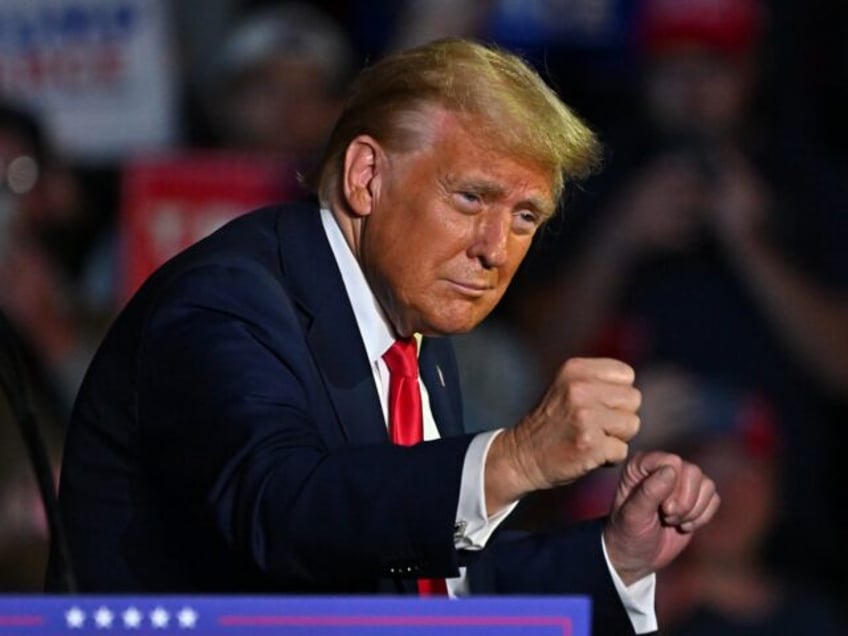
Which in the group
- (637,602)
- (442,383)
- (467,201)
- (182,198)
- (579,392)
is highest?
(467,201)

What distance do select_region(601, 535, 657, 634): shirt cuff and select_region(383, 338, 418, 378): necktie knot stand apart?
1.13 feet

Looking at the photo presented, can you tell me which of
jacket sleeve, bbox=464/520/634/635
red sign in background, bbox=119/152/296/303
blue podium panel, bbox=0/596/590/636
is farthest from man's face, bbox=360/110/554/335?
red sign in background, bbox=119/152/296/303

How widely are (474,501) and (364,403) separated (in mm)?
368

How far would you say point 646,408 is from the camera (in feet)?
17.9

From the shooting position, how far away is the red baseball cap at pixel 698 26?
19.3 ft

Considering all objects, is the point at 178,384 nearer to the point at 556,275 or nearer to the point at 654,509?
the point at 654,509

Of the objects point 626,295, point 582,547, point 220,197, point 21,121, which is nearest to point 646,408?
point 626,295

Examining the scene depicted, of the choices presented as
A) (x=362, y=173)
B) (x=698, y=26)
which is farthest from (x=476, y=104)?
(x=698, y=26)

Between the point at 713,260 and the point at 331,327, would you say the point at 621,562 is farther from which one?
the point at 713,260

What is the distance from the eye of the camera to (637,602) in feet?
9.63

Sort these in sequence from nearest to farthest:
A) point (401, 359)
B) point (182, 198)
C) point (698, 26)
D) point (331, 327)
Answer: point (331, 327) → point (401, 359) → point (182, 198) → point (698, 26)

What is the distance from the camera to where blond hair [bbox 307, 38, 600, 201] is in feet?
9.11

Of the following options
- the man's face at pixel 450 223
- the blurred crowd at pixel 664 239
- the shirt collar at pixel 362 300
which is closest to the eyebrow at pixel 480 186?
the man's face at pixel 450 223

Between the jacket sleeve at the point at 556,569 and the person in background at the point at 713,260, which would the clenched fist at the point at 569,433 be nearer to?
the jacket sleeve at the point at 556,569
